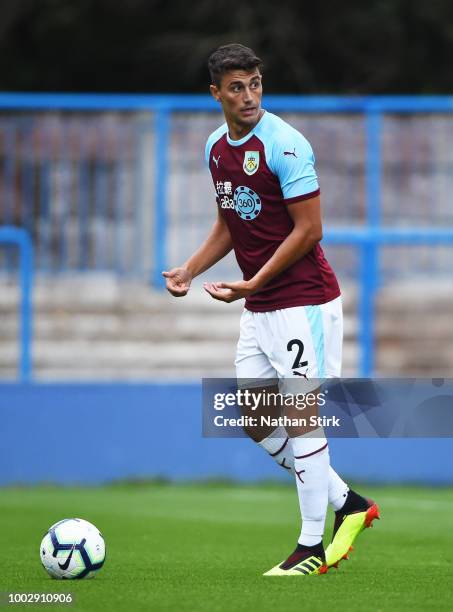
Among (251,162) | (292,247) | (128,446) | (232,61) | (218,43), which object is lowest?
(128,446)

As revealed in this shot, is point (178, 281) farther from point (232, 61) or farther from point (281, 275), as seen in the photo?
point (232, 61)

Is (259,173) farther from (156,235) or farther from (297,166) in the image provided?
(156,235)

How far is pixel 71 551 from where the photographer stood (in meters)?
6.73

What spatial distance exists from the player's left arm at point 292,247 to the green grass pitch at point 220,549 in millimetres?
1307

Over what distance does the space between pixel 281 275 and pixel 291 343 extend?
322mm

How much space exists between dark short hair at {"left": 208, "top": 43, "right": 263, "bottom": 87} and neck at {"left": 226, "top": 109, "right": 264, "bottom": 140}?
0.20 metres

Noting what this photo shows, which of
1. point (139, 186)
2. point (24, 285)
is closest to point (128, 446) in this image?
point (24, 285)

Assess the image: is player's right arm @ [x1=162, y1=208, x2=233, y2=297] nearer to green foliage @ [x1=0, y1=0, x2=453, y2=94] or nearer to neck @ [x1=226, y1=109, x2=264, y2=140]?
neck @ [x1=226, y1=109, x2=264, y2=140]

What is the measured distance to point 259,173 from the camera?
6953 mm

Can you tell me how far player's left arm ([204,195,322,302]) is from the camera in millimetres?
6898

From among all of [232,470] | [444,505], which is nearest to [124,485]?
[232,470]

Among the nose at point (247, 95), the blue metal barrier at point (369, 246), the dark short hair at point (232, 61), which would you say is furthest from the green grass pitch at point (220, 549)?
the dark short hair at point (232, 61)

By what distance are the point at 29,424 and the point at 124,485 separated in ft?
3.18

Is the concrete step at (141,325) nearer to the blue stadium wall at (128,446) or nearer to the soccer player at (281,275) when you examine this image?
the blue stadium wall at (128,446)
